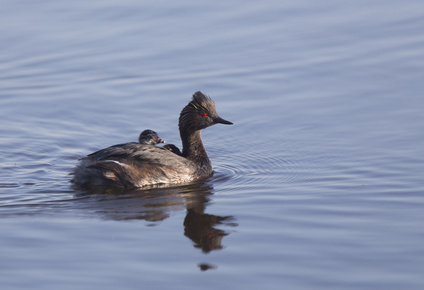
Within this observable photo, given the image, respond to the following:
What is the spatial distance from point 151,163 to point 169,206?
1.53m

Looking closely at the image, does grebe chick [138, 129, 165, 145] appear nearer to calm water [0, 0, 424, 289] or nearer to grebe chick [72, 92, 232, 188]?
grebe chick [72, 92, 232, 188]

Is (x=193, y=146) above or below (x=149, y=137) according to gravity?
below

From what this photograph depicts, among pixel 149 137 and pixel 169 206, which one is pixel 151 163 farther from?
pixel 169 206

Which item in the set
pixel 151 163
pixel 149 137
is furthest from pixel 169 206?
pixel 149 137

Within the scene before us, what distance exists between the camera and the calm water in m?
7.86

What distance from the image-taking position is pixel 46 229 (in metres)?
8.91

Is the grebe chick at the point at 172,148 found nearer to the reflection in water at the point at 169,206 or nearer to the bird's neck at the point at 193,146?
the bird's neck at the point at 193,146

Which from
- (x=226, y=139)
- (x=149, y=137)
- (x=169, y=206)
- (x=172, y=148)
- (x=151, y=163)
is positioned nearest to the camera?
(x=169, y=206)

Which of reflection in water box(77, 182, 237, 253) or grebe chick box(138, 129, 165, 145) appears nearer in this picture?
reflection in water box(77, 182, 237, 253)

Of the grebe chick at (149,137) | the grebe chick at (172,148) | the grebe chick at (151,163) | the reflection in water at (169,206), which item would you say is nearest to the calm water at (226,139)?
the reflection in water at (169,206)

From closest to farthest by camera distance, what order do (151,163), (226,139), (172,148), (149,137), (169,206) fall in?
(169,206)
(151,163)
(172,148)
(149,137)
(226,139)

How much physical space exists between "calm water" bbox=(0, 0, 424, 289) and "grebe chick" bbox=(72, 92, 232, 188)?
0.33 m

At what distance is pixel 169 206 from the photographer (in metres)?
10.1

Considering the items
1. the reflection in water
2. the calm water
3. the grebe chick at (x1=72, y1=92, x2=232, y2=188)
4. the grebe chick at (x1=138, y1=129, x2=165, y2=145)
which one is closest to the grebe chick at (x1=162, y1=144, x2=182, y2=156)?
the grebe chick at (x1=72, y1=92, x2=232, y2=188)
